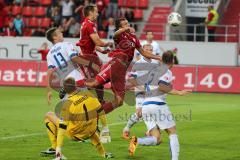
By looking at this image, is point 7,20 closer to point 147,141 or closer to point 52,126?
point 52,126

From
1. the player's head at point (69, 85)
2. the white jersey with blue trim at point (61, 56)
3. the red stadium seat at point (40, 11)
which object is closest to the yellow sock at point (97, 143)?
the player's head at point (69, 85)

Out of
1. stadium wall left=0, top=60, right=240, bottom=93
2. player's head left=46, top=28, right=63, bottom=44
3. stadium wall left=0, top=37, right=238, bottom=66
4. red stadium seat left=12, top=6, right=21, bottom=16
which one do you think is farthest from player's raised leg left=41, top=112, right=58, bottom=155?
red stadium seat left=12, top=6, right=21, bottom=16

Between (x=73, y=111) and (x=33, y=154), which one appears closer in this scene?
(x=73, y=111)

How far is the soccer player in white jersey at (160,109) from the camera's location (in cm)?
1220

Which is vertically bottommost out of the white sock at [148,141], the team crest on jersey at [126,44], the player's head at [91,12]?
the white sock at [148,141]

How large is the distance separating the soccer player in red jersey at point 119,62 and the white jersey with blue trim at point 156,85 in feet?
7.99

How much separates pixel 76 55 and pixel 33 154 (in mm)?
2454

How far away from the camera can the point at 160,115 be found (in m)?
12.5

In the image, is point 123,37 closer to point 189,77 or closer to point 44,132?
point 44,132

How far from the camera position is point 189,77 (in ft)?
95.5

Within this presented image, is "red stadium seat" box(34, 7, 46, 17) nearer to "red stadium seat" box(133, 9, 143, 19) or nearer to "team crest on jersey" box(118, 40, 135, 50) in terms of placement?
"red stadium seat" box(133, 9, 143, 19)

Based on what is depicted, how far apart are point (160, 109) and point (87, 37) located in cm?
366

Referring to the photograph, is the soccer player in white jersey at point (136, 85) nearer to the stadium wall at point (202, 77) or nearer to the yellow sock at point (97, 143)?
the yellow sock at point (97, 143)

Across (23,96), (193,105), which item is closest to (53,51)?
(193,105)
